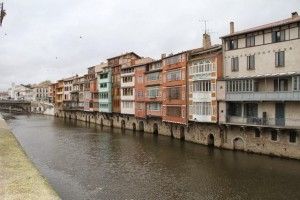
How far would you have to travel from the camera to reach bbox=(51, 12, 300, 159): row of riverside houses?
44.2 m

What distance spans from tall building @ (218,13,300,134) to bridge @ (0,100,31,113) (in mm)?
143716

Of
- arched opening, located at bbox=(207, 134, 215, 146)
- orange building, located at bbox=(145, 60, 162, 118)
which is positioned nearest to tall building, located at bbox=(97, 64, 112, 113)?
orange building, located at bbox=(145, 60, 162, 118)

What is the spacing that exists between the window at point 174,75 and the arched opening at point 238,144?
17.0 m

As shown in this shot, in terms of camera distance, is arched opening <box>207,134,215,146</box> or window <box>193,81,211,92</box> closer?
window <box>193,81,211,92</box>

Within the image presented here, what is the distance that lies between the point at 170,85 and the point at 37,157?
2684cm

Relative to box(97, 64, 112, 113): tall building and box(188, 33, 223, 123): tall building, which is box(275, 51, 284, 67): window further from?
box(97, 64, 112, 113): tall building

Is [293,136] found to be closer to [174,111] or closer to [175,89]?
[174,111]

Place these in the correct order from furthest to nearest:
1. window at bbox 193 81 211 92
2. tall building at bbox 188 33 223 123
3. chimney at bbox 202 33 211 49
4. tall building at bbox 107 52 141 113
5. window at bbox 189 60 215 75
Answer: tall building at bbox 107 52 141 113 < chimney at bbox 202 33 211 49 < window at bbox 193 81 211 92 < window at bbox 189 60 215 75 < tall building at bbox 188 33 223 123

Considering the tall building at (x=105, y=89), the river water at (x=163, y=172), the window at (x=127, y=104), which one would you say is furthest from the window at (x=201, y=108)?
the tall building at (x=105, y=89)

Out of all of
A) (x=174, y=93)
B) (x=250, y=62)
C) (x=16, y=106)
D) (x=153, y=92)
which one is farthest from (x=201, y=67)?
(x=16, y=106)

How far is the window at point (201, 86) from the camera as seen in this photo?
55438 millimetres

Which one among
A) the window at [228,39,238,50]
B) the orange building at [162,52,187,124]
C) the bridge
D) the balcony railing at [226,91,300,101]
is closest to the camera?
the balcony railing at [226,91,300,101]

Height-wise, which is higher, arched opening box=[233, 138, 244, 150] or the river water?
arched opening box=[233, 138, 244, 150]

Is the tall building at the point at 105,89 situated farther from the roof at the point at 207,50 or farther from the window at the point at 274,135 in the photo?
the window at the point at 274,135
